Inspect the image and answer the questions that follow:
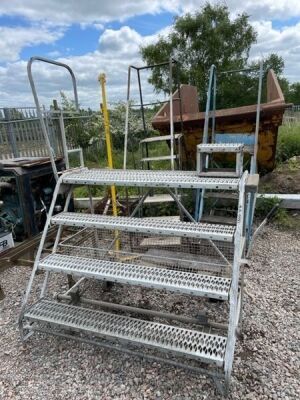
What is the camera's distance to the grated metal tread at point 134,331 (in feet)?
5.88

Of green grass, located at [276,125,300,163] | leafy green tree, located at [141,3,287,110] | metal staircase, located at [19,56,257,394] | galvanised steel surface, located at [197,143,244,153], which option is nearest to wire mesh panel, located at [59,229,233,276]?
metal staircase, located at [19,56,257,394]

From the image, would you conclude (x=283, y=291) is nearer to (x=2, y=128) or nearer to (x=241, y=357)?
(x=241, y=357)

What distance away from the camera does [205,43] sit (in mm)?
14680

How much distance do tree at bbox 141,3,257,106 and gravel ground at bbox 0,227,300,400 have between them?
13.3m

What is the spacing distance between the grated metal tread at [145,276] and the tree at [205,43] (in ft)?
43.5

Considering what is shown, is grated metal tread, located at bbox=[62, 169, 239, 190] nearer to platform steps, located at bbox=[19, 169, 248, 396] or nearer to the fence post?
platform steps, located at bbox=[19, 169, 248, 396]

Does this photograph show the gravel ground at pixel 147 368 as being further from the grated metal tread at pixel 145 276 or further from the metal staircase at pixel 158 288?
the grated metal tread at pixel 145 276

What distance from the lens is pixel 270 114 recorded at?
4.21m

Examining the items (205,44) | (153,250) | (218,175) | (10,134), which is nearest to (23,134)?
(10,134)

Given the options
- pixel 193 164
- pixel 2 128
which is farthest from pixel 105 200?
pixel 2 128

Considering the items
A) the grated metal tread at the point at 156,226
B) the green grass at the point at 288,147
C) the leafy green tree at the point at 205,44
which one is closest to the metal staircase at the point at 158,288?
the grated metal tread at the point at 156,226

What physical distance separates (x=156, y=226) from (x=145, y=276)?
13.7 inches

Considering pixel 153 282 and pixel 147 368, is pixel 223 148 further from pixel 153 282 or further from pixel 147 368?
pixel 147 368

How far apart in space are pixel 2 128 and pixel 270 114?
574 centimetres
